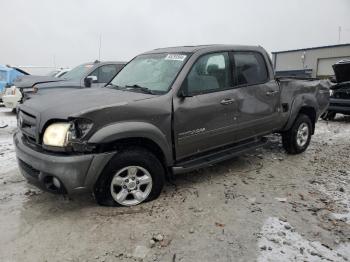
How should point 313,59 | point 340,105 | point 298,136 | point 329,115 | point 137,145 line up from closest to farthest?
point 137,145 → point 298,136 → point 340,105 → point 329,115 → point 313,59

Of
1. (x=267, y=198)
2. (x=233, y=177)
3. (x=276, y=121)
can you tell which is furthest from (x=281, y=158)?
(x=267, y=198)

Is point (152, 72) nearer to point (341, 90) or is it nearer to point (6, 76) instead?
point (341, 90)

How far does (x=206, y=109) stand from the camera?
435 centimetres

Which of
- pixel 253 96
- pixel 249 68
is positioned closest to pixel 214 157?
pixel 253 96

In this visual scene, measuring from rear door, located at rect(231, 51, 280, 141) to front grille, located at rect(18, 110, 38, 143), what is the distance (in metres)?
2.52

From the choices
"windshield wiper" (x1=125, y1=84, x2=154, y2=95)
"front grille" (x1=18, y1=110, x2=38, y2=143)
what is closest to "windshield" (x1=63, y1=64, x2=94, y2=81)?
"windshield wiper" (x1=125, y1=84, x2=154, y2=95)

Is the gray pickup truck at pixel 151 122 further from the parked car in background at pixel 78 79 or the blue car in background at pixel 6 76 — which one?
the blue car in background at pixel 6 76

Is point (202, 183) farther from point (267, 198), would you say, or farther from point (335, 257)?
point (335, 257)

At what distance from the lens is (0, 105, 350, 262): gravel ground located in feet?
10.1

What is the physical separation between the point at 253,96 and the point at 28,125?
298 centimetres

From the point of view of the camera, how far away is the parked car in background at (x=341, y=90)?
9.60 metres

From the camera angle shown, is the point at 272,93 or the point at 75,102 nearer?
the point at 75,102

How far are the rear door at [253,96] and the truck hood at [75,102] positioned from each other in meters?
1.47

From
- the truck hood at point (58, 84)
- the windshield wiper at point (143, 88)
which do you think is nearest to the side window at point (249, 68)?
the windshield wiper at point (143, 88)
